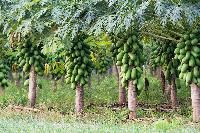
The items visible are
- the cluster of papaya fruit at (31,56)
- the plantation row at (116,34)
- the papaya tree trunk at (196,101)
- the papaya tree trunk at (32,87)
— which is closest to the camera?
Answer: the plantation row at (116,34)

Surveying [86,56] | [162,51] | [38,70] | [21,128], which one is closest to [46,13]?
[86,56]

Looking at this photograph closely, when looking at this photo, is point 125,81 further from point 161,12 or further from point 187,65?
point 161,12

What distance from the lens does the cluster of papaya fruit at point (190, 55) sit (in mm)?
9812

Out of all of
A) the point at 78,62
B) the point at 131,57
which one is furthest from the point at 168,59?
the point at 78,62

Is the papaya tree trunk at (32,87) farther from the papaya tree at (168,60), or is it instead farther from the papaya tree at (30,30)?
the papaya tree at (168,60)

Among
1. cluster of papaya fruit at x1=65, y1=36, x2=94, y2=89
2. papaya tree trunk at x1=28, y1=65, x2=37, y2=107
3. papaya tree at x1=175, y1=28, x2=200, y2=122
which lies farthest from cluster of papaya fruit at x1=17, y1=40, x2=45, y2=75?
papaya tree at x1=175, y1=28, x2=200, y2=122

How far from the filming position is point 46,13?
1136 centimetres

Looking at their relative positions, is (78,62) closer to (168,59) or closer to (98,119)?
(98,119)

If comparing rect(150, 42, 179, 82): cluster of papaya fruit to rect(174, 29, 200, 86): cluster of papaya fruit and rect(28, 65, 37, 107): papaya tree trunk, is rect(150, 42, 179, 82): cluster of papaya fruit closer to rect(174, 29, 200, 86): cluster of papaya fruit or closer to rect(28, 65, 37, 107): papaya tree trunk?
rect(174, 29, 200, 86): cluster of papaya fruit

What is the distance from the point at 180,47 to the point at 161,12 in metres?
1.34

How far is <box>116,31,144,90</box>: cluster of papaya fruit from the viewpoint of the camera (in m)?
10.5

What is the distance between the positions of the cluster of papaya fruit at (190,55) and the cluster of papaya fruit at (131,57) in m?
1.05

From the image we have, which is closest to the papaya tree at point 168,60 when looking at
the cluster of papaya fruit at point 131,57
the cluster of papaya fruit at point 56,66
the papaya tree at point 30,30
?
the cluster of papaya fruit at point 131,57

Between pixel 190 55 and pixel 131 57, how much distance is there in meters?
1.38
